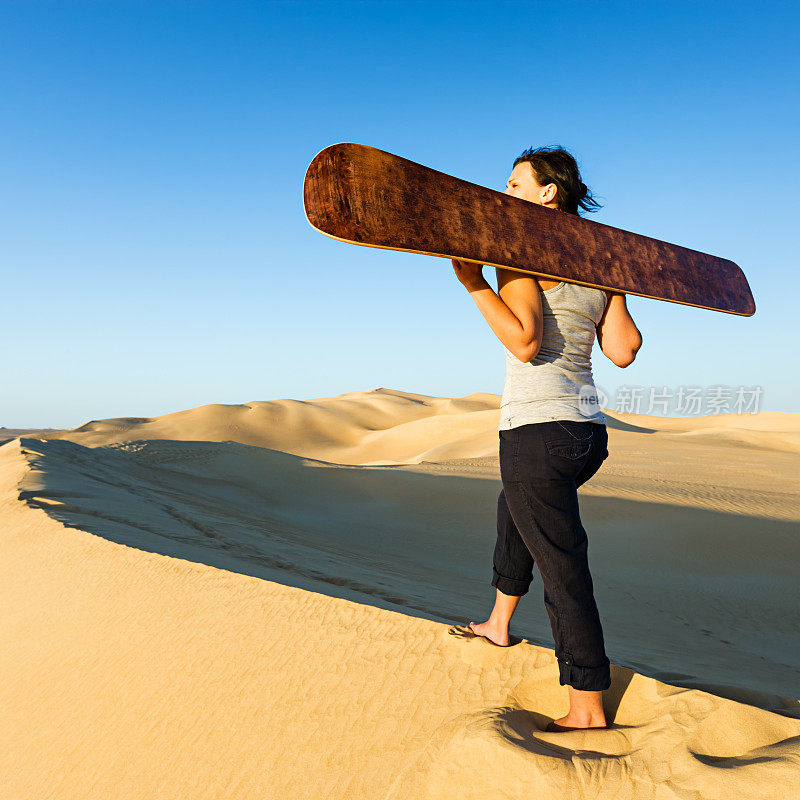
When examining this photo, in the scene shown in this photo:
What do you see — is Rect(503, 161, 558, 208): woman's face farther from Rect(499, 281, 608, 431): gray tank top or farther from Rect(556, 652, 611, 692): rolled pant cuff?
Rect(556, 652, 611, 692): rolled pant cuff

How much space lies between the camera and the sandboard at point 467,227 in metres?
1.66

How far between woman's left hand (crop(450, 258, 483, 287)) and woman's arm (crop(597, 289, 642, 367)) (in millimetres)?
550

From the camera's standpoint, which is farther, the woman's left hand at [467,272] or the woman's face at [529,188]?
the woman's face at [529,188]

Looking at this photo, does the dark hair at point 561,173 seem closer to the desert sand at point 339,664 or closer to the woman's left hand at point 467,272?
the woman's left hand at point 467,272

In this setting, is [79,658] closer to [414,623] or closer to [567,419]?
[414,623]

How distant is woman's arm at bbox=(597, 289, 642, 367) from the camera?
2.16m

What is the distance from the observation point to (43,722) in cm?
243

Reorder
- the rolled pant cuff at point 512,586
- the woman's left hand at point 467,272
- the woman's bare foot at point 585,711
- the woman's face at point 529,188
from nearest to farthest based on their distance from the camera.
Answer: the woman's bare foot at point 585,711, the woman's left hand at point 467,272, the woman's face at point 529,188, the rolled pant cuff at point 512,586

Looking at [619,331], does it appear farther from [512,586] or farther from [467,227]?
[512,586]

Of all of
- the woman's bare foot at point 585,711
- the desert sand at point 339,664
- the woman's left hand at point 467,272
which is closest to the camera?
the desert sand at point 339,664

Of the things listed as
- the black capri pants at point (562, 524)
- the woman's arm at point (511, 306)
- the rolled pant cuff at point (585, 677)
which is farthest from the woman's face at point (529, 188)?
the rolled pant cuff at point (585, 677)

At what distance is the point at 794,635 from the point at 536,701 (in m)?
3.66

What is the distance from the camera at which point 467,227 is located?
181 centimetres

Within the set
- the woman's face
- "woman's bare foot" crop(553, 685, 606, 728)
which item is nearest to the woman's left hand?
the woman's face
